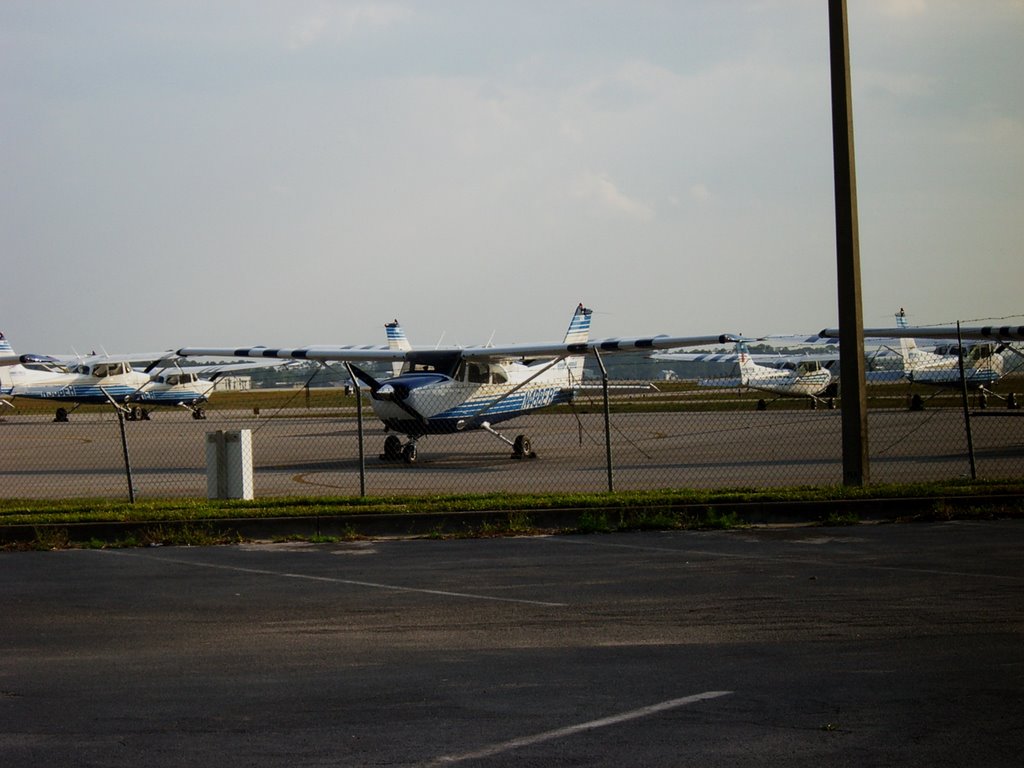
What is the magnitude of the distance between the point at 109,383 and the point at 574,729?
57480mm

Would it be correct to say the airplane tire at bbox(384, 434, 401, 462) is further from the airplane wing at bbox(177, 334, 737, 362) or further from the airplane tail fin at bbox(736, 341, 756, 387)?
the airplane tail fin at bbox(736, 341, 756, 387)

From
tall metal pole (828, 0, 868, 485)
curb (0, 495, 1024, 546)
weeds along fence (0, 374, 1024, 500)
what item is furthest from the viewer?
weeds along fence (0, 374, 1024, 500)

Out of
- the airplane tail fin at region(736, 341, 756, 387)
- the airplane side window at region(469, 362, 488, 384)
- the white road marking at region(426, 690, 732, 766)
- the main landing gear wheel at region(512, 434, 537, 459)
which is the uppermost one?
the airplane tail fin at region(736, 341, 756, 387)

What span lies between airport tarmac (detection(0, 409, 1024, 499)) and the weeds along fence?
0.04 meters

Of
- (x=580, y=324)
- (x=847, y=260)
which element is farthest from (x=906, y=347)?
(x=847, y=260)

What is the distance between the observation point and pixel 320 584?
35.6 feet

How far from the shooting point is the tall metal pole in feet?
54.2

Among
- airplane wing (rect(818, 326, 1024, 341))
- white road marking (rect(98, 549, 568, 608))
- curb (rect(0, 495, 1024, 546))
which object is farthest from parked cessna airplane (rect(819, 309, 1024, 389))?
white road marking (rect(98, 549, 568, 608))

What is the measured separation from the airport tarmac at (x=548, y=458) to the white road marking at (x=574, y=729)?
35.6 feet

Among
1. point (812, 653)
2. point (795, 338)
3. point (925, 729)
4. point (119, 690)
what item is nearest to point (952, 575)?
point (812, 653)

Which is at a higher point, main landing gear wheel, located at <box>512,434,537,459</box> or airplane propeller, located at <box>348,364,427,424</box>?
airplane propeller, located at <box>348,364,427,424</box>

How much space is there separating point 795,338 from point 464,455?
42.0 feet

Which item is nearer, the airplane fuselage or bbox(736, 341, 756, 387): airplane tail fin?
the airplane fuselage

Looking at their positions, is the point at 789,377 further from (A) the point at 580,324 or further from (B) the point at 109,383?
(B) the point at 109,383
